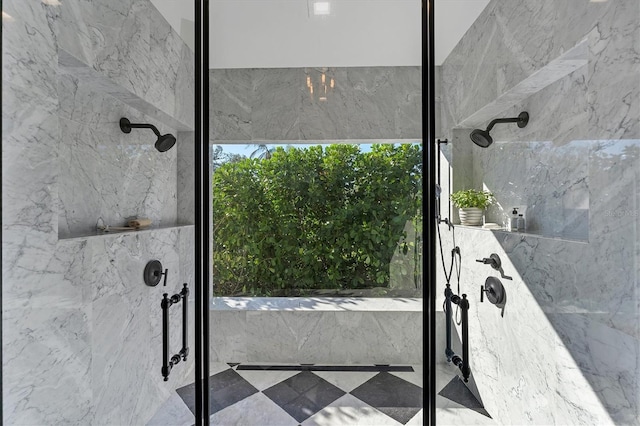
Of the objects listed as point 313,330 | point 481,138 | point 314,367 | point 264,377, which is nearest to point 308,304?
point 313,330

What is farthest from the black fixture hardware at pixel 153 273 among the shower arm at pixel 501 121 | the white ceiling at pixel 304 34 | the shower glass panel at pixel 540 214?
the shower arm at pixel 501 121

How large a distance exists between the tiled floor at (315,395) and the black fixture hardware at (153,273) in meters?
0.51

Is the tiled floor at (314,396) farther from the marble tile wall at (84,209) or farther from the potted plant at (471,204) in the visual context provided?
the potted plant at (471,204)

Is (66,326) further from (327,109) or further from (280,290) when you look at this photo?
(327,109)

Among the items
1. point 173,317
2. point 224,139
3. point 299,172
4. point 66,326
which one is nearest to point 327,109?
point 299,172

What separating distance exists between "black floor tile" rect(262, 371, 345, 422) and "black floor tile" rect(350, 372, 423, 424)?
0.38ft

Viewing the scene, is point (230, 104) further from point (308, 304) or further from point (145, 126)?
point (308, 304)

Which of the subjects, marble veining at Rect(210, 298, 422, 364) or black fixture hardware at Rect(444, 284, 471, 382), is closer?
black fixture hardware at Rect(444, 284, 471, 382)

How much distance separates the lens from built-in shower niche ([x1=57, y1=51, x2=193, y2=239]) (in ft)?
2.66

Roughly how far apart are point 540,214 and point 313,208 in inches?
35.8

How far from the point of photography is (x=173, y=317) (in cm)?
109

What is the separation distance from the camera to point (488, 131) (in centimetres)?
105

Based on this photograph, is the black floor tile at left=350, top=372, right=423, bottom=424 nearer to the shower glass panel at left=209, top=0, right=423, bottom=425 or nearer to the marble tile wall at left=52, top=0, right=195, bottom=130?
the shower glass panel at left=209, top=0, right=423, bottom=425

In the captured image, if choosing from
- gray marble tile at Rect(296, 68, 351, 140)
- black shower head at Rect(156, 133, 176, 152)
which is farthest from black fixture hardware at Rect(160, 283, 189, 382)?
gray marble tile at Rect(296, 68, 351, 140)
